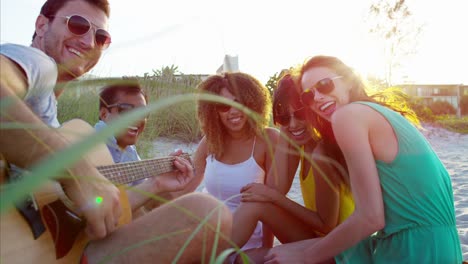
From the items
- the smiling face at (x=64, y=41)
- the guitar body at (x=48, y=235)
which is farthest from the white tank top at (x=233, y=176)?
the guitar body at (x=48, y=235)

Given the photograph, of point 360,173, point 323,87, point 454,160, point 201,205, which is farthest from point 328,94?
point 454,160

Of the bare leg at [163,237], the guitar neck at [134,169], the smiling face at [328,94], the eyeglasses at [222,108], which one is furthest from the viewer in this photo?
the eyeglasses at [222,108]

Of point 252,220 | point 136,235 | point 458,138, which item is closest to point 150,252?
point 136,235

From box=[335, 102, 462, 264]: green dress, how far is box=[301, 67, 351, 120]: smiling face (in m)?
0.32

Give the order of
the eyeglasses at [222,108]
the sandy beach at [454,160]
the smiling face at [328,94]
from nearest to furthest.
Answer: the smiling face at [328,94] < the eyeglasses at [222,108] < the sandy beach at [454,160]

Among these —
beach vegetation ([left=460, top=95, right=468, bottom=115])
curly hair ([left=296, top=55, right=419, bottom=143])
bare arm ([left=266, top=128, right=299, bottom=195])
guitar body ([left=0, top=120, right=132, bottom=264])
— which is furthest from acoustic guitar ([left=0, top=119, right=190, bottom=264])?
beach vegetation ([left=460, top=95, right=468, bottom=115])

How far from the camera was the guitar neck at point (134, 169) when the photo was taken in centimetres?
166

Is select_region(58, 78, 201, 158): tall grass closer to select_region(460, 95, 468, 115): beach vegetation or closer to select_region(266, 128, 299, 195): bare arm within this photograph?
select_region(266, 128, 299, 195): bare arm

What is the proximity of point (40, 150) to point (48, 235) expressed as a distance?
414 mm

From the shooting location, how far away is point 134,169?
1899 millimetres

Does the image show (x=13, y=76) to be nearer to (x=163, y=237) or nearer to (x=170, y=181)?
(x=163, y=237)

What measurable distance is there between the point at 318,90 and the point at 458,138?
41.1ft

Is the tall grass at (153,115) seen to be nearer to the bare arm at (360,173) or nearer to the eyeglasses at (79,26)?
the eyeglasses at (79,26)

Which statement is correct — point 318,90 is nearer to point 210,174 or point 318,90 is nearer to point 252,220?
point 252,220
